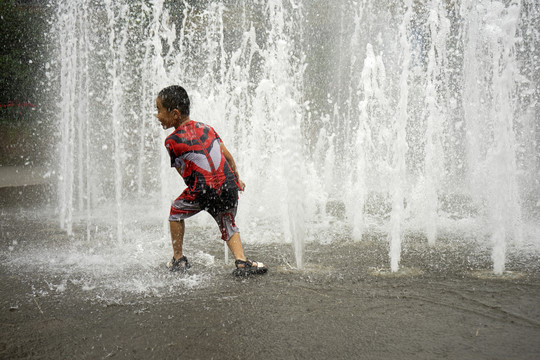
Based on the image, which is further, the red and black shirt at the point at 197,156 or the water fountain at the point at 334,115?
the water fountain at the point at 334,115

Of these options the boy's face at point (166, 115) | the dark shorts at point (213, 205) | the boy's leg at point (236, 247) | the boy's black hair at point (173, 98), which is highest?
the boy's black hair at point (173, 98)

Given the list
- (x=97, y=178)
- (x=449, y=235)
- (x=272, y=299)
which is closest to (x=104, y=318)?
(x=272, y=299)

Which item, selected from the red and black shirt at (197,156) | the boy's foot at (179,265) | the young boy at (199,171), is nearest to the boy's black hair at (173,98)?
the young boy at (199,171)

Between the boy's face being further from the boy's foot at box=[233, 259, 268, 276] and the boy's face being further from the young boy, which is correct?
the boy's foot at box=[233, 259, 268, 276]

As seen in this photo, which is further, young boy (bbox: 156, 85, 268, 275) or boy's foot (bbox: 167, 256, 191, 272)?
boy's foot (bbox: 167, 256, 191, 272)

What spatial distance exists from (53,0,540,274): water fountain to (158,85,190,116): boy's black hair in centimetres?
89

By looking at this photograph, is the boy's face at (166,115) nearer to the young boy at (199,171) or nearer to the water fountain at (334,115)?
the young boy at (199,171)

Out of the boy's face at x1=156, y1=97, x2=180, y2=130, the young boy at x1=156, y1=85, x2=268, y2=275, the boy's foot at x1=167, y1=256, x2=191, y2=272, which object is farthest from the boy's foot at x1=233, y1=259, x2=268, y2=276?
the boy's face at x1=156, y1=97, x2=180, y2=130

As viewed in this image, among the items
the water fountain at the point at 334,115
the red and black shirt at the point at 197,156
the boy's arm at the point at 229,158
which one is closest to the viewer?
the red and black shirt at the point at 197,156

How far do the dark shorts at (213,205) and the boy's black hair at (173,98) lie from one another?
22.7 inches

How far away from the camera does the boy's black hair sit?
3.06 m

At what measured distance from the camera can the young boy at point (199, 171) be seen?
10.0 ft

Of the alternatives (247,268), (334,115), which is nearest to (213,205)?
(247,268)

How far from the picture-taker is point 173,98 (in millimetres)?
3070
